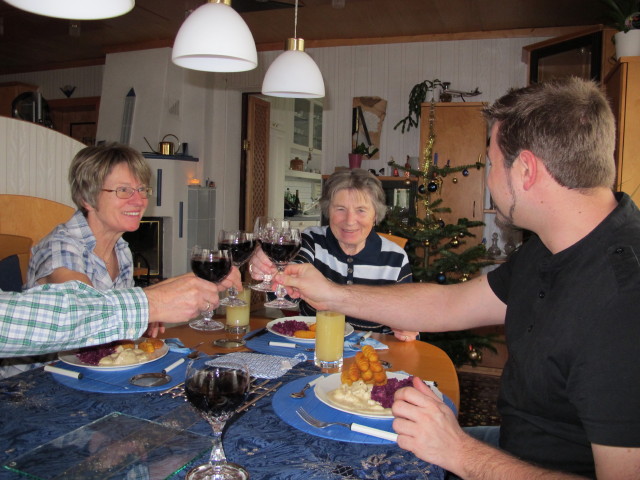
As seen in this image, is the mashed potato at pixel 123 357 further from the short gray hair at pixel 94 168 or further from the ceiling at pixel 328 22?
the ceiling at pixel 328 22

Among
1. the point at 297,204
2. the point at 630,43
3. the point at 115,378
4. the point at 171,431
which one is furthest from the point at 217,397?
the point at 297,204

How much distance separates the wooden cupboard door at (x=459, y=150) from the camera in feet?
16.1

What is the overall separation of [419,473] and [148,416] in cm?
58

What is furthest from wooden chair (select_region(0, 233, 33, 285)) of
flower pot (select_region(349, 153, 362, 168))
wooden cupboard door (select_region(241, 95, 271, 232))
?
wooden cupboard door (select_region(241, 95, 271, 232))

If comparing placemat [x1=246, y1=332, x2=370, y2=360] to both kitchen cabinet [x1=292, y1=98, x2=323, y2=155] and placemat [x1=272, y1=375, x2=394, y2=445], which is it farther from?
kitchen cabinet [x1=292, y1=98, x2=323, y2=155]

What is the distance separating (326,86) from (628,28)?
10.9ft

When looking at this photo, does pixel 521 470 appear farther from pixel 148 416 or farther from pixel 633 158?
pixel 633 158

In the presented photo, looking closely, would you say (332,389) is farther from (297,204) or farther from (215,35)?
(297,204)

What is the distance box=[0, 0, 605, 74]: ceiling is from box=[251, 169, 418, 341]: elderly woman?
2.33m

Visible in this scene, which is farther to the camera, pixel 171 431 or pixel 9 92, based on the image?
pixel 9 92

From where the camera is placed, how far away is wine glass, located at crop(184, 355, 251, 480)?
92 centimetres

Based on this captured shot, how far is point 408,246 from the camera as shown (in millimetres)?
4129

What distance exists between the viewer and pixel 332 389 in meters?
1.28

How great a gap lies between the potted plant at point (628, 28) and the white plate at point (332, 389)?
9.96 ft
